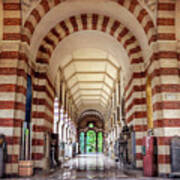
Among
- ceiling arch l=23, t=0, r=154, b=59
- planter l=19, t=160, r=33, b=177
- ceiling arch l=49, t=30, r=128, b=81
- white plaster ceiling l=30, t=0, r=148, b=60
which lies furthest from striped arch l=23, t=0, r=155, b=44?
planter l=19, t=160, r=33, b=177

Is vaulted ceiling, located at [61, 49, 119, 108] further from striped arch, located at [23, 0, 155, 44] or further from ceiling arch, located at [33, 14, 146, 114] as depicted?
Result: striped arch, located at [23, 0, 155, 44]

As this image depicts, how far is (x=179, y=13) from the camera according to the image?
32.0 feet

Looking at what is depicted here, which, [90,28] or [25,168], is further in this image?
[90,28]

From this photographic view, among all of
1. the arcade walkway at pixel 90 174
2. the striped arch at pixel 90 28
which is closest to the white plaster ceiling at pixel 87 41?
the striped arch at pixel 90 28

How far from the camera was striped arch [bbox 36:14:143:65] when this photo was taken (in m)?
12.3

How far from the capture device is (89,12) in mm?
12266

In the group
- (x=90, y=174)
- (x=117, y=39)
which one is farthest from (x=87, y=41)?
(x=90, y=174)

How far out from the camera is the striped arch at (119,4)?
9.87 meters

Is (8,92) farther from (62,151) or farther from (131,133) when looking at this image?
(62,151)

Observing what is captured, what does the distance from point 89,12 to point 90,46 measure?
2.78 m

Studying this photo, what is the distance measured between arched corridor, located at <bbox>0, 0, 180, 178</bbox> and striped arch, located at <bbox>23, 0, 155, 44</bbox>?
4cm

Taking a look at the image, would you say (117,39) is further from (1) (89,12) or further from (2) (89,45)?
(2) (89,45)

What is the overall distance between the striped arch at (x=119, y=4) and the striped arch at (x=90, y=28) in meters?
1.69

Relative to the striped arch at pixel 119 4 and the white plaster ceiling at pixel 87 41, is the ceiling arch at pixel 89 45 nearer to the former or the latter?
the white plaster ceiling at pixel 87 41
